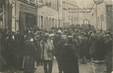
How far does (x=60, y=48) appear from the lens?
22.3 ft

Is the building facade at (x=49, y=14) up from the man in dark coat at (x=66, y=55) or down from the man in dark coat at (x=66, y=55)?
up

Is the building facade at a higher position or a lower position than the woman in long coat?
higher

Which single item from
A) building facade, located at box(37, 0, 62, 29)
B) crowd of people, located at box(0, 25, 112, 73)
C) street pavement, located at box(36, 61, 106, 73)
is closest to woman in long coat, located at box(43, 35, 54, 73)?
crowd of people, located at box(0, 25, 112, 73)

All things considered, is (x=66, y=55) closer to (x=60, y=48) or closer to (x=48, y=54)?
(x=60, y=48)

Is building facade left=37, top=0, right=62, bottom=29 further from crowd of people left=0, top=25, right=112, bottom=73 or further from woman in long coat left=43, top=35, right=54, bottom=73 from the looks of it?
woman in long coat left=43, top=35, right=54, bottom=73

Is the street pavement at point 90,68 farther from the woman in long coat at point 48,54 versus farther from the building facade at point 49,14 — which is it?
the building facade at point 49,14

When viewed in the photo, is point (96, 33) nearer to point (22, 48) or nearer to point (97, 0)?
point (97, 0)

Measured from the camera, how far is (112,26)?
266 inches

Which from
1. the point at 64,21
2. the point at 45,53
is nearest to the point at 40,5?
the point at 64,21

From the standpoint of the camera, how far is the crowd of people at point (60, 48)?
6.71 meters

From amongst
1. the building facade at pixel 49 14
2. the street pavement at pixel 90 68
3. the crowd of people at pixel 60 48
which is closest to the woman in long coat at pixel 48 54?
the crowd of people at pixel 60 48

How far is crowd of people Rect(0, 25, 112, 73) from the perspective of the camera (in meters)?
6.71

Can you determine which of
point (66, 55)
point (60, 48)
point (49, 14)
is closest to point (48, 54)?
point (60, 48)

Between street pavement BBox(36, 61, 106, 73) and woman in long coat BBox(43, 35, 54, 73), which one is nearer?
street pavement BBox(36, 61, 106, 73)
